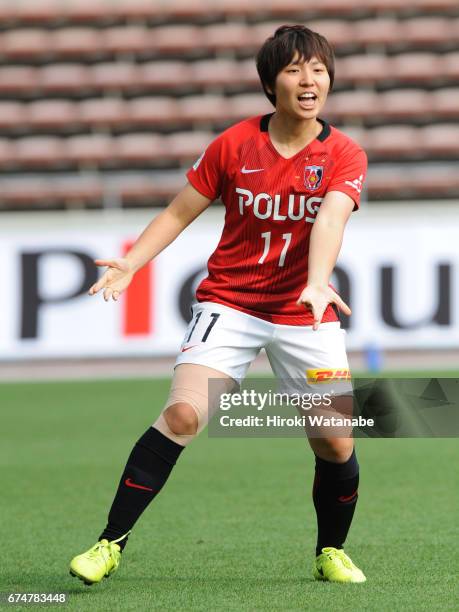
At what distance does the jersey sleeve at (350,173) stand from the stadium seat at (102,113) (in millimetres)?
12525

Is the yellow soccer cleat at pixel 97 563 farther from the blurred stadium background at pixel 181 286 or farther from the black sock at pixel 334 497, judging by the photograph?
the black sock at pixel 334 497

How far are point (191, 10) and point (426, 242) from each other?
5954 mm

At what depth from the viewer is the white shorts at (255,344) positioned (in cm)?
374

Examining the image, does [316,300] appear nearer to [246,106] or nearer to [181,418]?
[181,418]

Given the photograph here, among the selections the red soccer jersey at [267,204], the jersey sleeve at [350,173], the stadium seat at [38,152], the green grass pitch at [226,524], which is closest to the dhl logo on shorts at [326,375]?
the red soccer jersey at [267,204]

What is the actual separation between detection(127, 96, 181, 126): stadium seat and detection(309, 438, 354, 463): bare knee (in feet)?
41.3

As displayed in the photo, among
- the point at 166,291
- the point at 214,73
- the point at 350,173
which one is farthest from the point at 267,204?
the point at 214,73

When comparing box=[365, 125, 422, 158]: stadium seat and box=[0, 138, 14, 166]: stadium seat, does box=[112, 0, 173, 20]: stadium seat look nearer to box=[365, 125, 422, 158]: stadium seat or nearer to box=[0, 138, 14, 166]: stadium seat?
box=[0, 138, 14, 166]: stadium seat

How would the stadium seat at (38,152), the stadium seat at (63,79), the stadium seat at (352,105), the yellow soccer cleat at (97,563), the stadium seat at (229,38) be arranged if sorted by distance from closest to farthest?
1. the yellow soccer cleat at (97,563)
2. the stadium seat at (38,152)
3. the stadium seat at (352,105)
4. the stadium seat at (63,79)
5. the stadium seat at (229,38)

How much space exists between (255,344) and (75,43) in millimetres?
13424

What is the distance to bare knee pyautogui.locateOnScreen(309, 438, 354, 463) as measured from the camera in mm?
3787

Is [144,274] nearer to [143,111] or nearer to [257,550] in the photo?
[143,111]

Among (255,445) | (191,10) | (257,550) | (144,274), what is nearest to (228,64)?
(191,10)

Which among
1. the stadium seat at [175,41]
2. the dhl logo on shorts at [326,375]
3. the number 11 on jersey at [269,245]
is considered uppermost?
the number 11 on jersey at [269,245]
